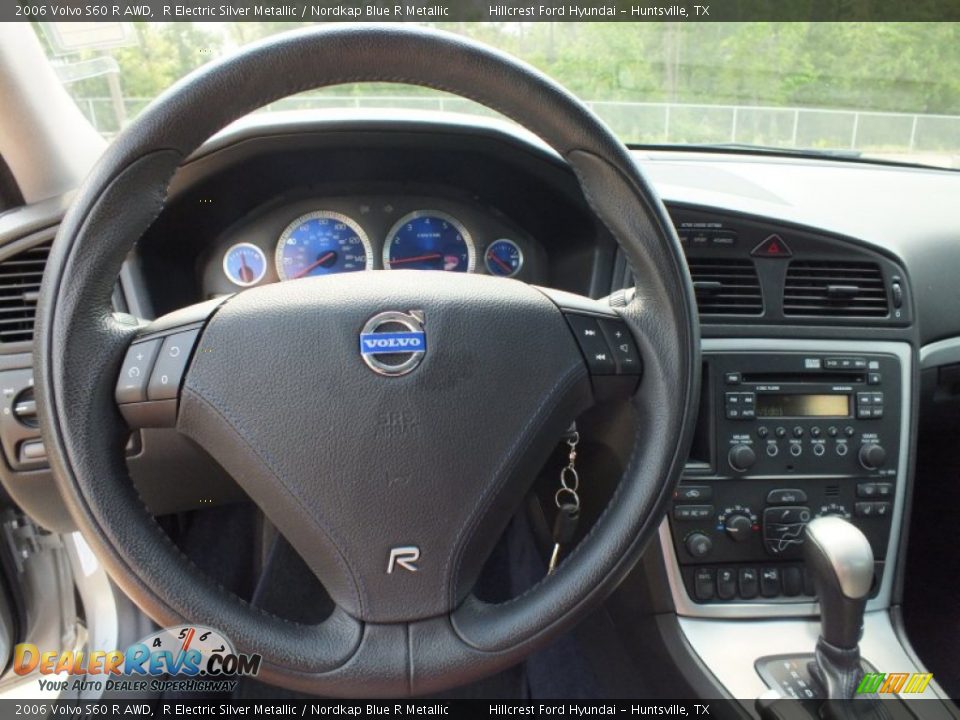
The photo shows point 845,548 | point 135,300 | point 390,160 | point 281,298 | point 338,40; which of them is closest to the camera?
point 338,40

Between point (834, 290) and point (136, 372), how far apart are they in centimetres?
127

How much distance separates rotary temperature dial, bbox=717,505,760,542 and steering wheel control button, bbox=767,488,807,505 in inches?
1.8

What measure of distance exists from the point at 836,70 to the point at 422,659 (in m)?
1.66

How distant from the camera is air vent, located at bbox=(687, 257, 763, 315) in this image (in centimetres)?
145

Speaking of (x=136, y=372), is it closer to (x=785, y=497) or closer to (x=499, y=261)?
(x=499, y=261)

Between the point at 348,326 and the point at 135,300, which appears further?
the point at 135,300

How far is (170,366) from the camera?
87 cm

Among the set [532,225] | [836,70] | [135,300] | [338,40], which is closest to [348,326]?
[338,40]

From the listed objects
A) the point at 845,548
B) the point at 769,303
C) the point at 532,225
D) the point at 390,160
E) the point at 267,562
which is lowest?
the point at 267,562

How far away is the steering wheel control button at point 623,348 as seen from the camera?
3.15 feet

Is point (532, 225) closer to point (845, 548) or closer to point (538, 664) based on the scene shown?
point (845, 548)

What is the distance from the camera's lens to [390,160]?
4.61 feet

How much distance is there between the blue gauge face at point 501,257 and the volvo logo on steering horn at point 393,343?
0.63 m

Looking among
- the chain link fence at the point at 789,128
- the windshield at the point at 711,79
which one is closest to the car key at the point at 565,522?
the windshield at the point at 711,79
